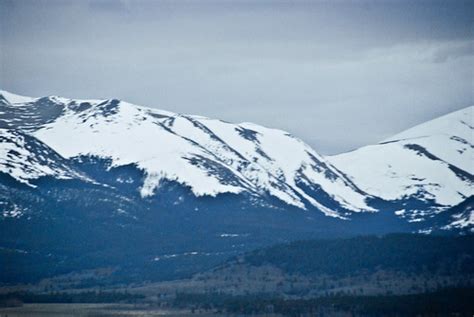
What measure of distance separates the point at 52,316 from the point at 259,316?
107ft

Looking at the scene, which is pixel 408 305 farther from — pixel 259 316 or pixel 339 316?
pixel 259 316

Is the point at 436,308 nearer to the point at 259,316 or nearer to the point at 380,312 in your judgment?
the point at 380,312

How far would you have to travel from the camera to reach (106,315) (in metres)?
198

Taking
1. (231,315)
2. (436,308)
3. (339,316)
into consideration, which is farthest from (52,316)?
(436,308)

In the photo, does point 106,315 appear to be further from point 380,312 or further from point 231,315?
point 380,312

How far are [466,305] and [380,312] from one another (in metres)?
13.5

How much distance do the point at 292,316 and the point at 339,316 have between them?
7.40 metres

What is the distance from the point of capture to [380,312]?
19550 cm

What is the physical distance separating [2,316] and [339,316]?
175 feet

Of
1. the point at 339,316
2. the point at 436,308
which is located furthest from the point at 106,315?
the point at 436,308

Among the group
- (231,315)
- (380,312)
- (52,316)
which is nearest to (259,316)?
(231,315)

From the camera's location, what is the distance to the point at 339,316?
7736 inches

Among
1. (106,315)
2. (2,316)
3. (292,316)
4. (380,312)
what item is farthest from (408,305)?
(2,316)

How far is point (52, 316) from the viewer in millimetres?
194625
